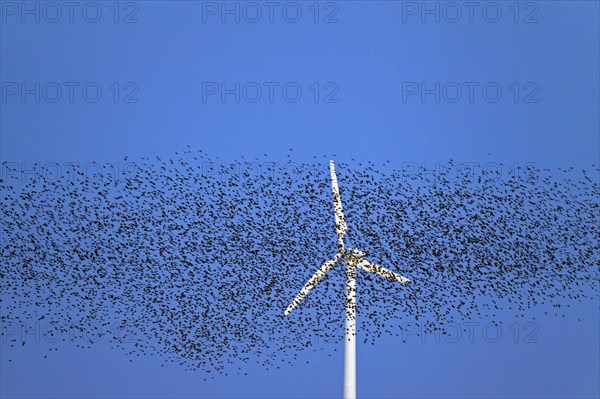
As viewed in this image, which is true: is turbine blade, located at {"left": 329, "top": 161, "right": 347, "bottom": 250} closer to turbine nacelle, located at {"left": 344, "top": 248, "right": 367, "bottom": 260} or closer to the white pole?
turbine nacelle, located at {"left": 344, "top": 248, "right": 367, "bottom": 260}

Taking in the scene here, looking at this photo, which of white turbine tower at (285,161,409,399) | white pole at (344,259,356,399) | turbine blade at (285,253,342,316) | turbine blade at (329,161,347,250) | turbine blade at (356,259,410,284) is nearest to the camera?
turbine blade at (285,253,342,316)

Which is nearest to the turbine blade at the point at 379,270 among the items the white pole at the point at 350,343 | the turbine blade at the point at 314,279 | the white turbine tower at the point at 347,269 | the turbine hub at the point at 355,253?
the white turbine tower at the point at 347,269

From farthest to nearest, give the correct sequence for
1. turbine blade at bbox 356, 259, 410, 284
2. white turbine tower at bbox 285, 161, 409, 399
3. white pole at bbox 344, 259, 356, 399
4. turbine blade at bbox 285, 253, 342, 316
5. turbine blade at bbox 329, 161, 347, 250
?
white pole at bbox 344, 259, 356, 399 → turbine blade at bbox 356, 259, 410, 284 → turbine blade at bbox 329, 161, 347, 250 → white turbine tower at bbox 285, 161, 409, 399 → turbine blade at bbox 285, 253, 342, 316

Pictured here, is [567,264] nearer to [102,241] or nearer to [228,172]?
[228,172]

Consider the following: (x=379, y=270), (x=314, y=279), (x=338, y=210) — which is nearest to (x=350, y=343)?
(x=379, y=270)

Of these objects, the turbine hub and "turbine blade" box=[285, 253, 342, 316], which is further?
the turbine hub

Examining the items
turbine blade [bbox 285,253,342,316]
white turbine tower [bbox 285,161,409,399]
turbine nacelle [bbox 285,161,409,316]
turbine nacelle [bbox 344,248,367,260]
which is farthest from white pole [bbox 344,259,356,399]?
turbine blade [bbox 285,253,342,316]
